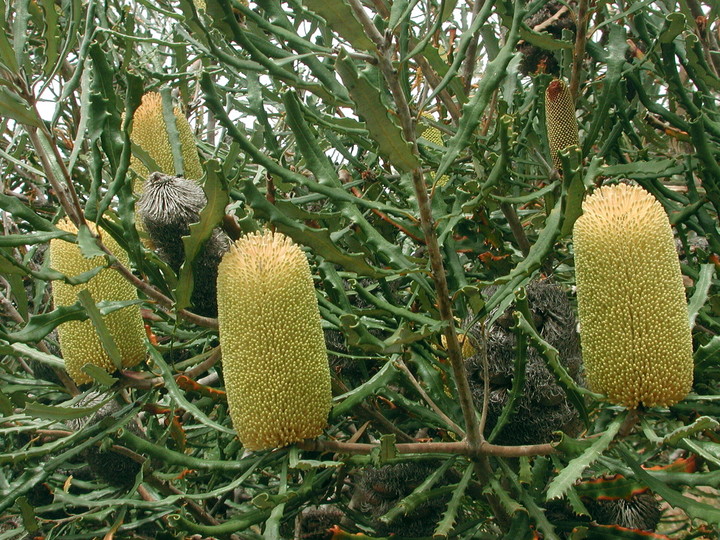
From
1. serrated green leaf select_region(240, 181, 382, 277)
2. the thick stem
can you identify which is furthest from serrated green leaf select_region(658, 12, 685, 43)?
serrated green leaf select_region(240, 181, 382, 277)

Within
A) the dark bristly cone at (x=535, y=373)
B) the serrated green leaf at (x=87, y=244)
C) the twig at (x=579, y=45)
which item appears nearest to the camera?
the serrated green leaf at (x=87, y=244)

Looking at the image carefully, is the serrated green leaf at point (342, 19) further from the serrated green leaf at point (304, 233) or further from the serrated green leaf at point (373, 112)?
the serrated green leaf at point (304, 233)

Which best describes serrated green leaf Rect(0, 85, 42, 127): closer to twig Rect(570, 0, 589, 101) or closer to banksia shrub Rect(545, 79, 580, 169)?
banksia shrub Rect(545, 79, 580, 169)

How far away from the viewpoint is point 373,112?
47.1 inches

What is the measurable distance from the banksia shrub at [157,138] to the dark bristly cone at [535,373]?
1025 millimetres

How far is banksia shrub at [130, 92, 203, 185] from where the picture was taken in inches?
82.0

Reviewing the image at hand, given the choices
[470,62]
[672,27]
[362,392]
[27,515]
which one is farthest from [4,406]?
[672,27]

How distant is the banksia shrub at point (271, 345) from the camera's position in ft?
A: 4.47

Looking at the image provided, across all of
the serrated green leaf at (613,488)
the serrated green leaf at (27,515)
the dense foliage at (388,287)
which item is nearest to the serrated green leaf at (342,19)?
the dense foliage at (388,287)

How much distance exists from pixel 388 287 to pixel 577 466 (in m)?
A: 0.85

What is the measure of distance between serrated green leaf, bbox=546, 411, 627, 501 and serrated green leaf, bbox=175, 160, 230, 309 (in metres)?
0.84

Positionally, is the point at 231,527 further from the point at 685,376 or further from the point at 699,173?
the point at 699,173

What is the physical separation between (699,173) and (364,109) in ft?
4.42

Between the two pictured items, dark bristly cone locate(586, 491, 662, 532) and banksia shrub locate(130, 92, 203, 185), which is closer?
dark bristly cone locate(586, 491, 662, 532)
